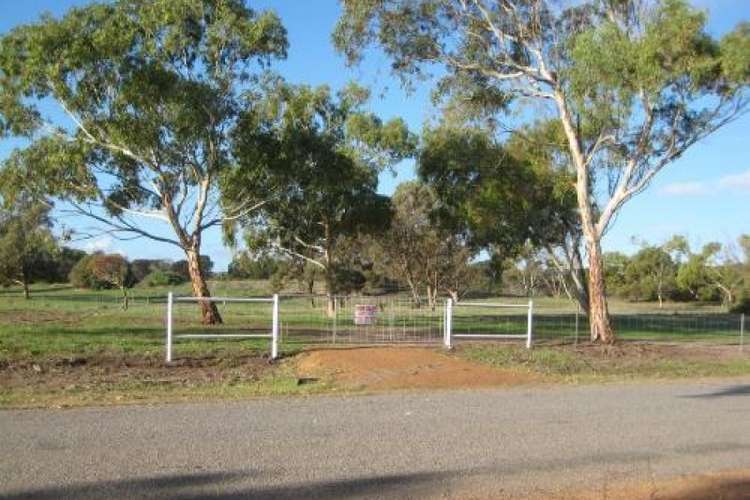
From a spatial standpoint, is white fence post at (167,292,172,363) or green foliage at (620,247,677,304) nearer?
white fence post at (167,292,172,363)

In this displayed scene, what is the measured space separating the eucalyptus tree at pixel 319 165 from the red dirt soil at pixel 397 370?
5.35 m

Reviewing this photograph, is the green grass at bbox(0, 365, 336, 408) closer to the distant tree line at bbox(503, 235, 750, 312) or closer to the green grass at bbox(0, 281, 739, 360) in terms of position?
the green grass at bbox(0, 281, 739, 360)

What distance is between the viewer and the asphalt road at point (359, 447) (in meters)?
7.43

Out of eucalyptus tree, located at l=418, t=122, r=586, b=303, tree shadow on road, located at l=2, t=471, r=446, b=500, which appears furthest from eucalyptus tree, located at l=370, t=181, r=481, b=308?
tree shadow on road, located at l=2, t=471, r=446, b=500

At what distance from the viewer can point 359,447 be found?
9.17 m

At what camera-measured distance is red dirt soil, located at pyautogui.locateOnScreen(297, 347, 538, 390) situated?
15.9 meters

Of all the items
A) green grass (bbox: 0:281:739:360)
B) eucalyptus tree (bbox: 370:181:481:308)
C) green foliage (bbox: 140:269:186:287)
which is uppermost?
eucalyptus tree (bbox: 370:181:481:308)

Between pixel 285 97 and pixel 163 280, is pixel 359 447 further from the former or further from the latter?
pixel 163 280

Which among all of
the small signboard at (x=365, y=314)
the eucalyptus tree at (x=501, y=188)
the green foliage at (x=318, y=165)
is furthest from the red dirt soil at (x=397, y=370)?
Result: the eucalyptus tree at (x=501, y=188)

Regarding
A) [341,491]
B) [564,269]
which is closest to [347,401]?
[341,491]

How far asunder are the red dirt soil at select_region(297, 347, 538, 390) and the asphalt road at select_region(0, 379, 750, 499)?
2.33 metres

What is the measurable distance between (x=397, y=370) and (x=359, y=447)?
7903 mm

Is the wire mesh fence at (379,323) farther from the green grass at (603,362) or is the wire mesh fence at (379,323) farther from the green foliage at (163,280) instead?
the green foliage at (163,280)

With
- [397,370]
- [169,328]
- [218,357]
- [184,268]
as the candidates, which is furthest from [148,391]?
[184,268]
